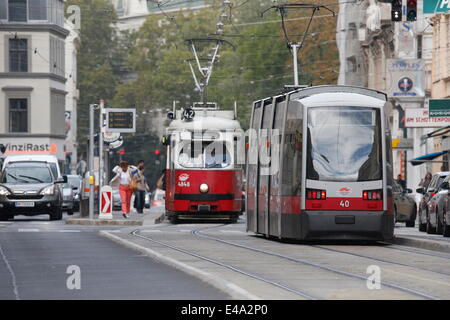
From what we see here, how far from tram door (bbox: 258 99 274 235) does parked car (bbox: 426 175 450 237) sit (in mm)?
4350

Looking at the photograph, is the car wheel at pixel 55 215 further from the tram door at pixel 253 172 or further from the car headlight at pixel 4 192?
the tram door at pixel 253 172

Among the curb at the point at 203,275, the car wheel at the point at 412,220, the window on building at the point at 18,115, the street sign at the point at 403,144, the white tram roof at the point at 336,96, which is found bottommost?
the car wheel at the point at 412,220

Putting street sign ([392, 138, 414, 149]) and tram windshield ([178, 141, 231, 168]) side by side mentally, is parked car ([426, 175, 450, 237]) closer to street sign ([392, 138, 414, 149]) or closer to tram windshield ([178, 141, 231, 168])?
tram windshield ([178, 141, 231, 168])

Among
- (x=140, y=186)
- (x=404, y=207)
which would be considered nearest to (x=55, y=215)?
(x=140, y=186)

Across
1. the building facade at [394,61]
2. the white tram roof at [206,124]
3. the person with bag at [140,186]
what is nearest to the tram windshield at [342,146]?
the white tram roof at [206,124]

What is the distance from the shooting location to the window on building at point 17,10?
303 feet

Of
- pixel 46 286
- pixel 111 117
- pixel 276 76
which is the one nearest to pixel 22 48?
pixel 276 76

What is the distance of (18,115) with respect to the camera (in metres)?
92.8

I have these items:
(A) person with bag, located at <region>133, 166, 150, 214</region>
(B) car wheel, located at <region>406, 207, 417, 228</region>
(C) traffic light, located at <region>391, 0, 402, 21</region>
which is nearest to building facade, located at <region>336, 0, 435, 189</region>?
(B) car wheel, located at <region>406, 207, 417, 228</region>

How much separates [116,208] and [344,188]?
136ft

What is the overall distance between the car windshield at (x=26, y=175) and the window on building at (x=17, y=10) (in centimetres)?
4607
